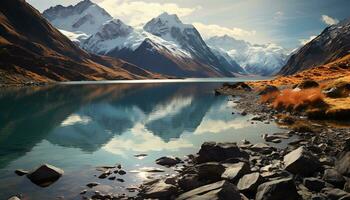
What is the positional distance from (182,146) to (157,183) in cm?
1835

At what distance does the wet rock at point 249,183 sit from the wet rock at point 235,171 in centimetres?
52

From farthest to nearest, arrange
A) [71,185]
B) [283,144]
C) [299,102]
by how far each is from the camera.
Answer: [299,102] → [283,144] → [71,185]

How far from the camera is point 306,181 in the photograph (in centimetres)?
2452

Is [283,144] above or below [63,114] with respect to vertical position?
below

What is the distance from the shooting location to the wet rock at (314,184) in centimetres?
2383

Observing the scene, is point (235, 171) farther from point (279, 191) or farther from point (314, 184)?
point (314, 184)

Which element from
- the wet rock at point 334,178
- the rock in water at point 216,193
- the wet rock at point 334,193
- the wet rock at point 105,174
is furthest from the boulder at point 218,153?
the wet rock at point 334,193

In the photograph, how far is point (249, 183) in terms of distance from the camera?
78.4 ft

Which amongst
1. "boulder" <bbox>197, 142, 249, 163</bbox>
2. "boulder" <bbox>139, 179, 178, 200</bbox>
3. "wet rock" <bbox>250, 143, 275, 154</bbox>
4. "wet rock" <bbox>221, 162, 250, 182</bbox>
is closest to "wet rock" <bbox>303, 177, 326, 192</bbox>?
"wet rock" <bbox>221, 162, 250, 182</bbox>

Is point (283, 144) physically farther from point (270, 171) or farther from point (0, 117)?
point (0, 117)

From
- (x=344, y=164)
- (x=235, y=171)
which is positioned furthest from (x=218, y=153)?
(x=344, y=164)

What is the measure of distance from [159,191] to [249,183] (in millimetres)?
5700

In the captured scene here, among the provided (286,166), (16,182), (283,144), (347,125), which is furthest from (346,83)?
(16,182)

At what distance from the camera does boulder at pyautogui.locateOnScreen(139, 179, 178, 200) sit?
24.3 metres
